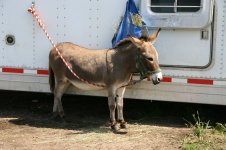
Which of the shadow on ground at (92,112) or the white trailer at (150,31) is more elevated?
the white trailer at (150,31)

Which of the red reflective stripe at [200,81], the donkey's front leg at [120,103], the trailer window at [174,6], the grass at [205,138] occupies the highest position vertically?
the trailer window at [174,6]

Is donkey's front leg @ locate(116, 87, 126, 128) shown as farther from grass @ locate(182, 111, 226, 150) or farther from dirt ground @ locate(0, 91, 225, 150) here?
grass @ locate(182, 111, 226, 150)

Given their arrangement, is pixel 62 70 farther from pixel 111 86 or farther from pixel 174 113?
pixel 174 113

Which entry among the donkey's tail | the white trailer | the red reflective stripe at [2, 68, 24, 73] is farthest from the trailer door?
the red reflective stripe at [2, 68, 24, 73]

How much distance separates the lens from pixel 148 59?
557cm

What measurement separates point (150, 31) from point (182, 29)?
1.40 feet

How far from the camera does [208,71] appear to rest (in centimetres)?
574

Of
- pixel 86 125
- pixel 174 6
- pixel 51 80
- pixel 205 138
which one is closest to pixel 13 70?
pixel 51 80

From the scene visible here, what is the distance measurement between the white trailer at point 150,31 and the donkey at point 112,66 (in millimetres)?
222

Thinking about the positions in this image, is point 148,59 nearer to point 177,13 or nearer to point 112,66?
point 112,66

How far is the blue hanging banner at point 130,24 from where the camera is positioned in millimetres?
5852

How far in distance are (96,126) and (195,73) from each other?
152cm

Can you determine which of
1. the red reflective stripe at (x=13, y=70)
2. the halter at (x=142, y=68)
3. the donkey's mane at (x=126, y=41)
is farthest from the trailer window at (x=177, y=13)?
the red reflective stripe at (x=13, y=70)

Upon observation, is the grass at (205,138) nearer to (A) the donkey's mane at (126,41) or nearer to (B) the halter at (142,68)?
(B) the halter at (142,68)
